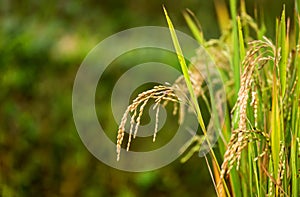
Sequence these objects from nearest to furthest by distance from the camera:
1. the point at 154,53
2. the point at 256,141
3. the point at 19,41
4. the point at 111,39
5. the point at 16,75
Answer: the point at 256,141 < the point at 19,41 < the point at 16,75 < the point at 154,53 < the point at 111,39

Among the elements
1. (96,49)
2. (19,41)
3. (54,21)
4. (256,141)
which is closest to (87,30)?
(54,21)

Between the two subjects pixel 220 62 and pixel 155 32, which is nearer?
pixel 220 62

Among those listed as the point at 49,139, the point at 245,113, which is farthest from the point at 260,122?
the point at 49,139

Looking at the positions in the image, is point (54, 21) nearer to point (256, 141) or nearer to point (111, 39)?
point (111, 39)

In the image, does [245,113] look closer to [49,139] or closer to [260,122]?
[260,122]

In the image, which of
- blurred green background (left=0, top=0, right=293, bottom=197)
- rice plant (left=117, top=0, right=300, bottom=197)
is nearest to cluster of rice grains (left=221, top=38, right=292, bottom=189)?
rice plant (left=117, top=0, right=300, bottom=197)

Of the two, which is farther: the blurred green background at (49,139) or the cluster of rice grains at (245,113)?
the blurred green background at (49,139)

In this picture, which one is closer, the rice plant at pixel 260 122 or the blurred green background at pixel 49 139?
the rice plant at pixel 260 122

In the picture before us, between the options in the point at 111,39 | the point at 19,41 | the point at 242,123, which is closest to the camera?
the point at 242,123

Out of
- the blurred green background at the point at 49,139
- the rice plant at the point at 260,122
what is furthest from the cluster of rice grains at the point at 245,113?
the blurred green background at the point at 49,139

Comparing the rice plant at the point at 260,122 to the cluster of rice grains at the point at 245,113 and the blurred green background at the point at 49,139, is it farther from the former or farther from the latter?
the blurred green background at the point at 49,139

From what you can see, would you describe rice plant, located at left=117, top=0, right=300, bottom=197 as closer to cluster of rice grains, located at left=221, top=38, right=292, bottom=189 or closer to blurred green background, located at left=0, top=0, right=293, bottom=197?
cluster of rice grains, located at left=221, top=38, right=292, bottom=189
